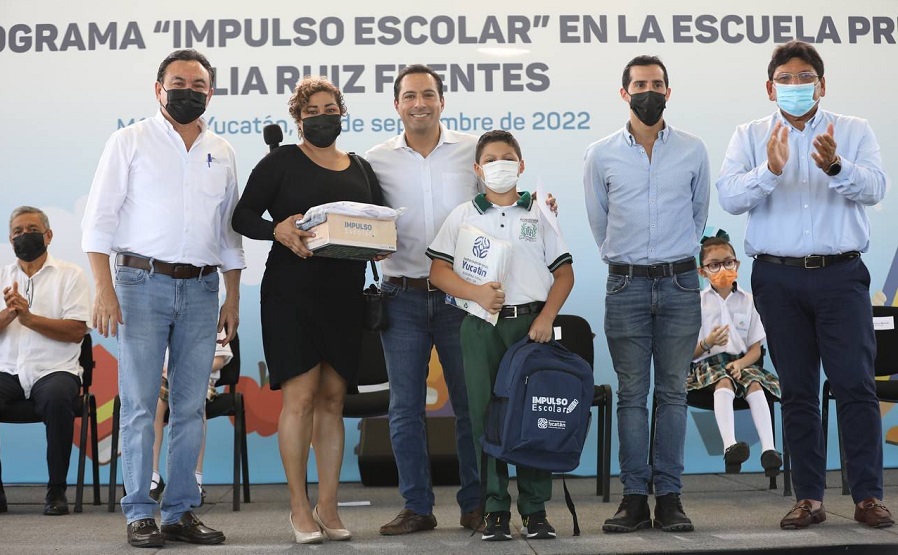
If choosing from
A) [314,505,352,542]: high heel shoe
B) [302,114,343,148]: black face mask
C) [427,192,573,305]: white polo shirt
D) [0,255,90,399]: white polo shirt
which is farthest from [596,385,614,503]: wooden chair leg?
A: [0,255,90,399]: white polo shirt

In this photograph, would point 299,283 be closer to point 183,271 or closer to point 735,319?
point 183,271

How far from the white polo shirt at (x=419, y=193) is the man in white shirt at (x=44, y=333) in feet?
7.44

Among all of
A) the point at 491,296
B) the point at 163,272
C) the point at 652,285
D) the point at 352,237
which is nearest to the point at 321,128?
the point at 352,237

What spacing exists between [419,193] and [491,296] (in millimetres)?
636

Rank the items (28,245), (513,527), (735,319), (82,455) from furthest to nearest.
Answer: (735,319)
(28,245)
(82,455)
(513,527)

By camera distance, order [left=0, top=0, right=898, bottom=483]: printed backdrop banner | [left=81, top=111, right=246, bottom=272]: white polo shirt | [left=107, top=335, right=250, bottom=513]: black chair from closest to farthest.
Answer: [left=81, top=111, right=246, bottom=272]: white polo shirt
[left=107, top=335, right=250, bottom=513]: black chair
[left=0, top=0, right=898, bottom=483]: printed backdrop banner

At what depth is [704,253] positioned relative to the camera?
5613 mm

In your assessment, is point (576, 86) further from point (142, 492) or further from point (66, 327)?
point (142, 492)

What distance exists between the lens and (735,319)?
5.49 metres

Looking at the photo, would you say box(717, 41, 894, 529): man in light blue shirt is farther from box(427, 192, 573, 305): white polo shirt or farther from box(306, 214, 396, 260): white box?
box(306, 214, 396, 260): white box

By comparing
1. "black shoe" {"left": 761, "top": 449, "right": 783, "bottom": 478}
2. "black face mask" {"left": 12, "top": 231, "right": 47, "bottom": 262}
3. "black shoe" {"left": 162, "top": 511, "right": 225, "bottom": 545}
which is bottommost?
"black shoe" {"left": 162, "top": 511, "right": 225, "bottom": 545}

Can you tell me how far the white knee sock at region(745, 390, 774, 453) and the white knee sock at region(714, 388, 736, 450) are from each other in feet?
0.35

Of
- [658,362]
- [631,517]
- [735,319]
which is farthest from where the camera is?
[735,319]

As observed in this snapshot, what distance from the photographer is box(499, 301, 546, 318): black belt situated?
3.65 meters
